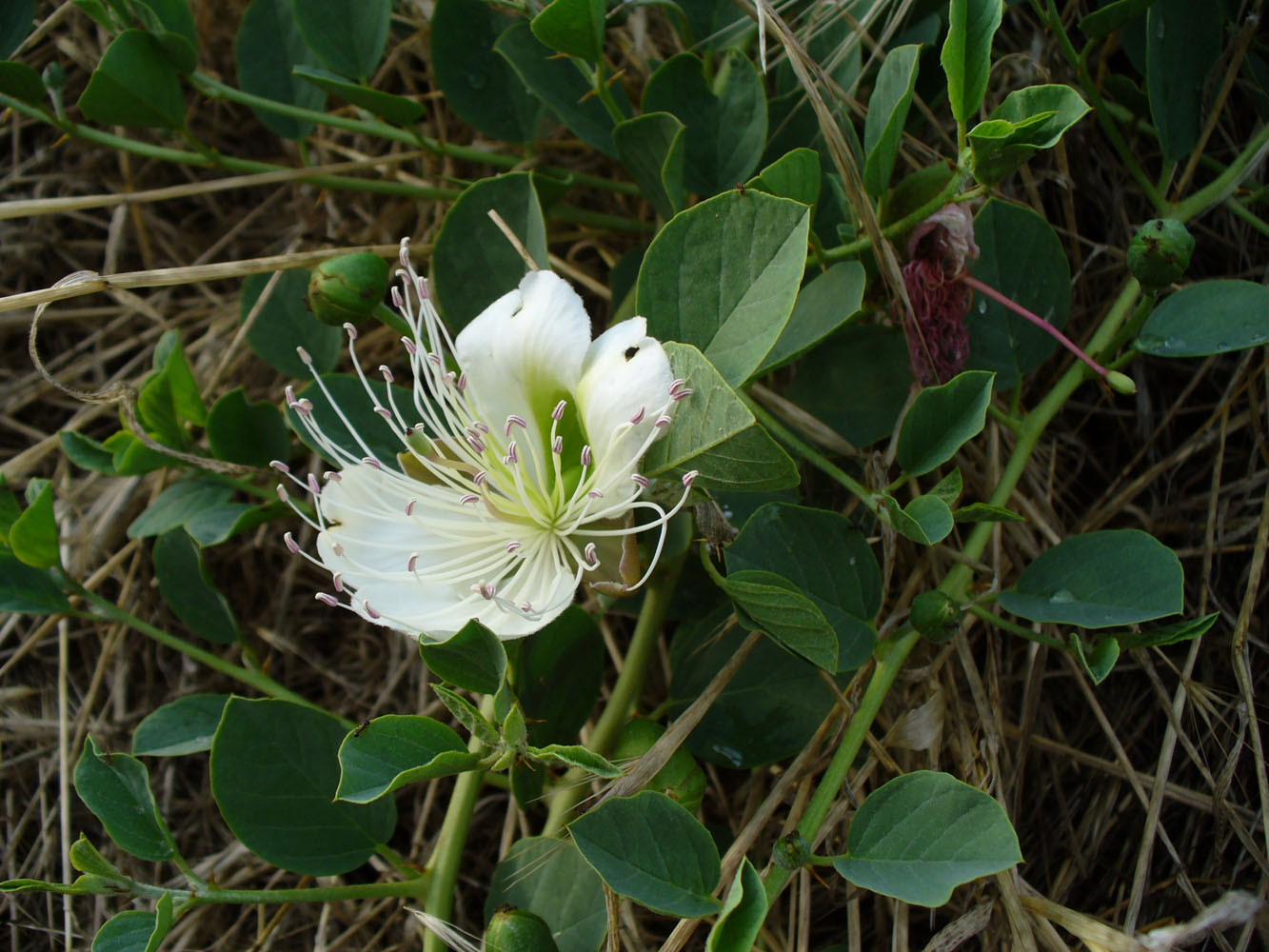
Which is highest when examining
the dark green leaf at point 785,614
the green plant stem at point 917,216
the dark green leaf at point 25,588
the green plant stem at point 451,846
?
the green plant stem at point 917,216

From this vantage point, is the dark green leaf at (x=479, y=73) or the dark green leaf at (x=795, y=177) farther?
the dark green leaf at (x=479, y=73)

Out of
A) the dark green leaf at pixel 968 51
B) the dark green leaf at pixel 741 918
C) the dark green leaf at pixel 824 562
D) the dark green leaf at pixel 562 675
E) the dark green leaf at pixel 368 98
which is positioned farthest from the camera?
the dark green leaf at pixel 368 98

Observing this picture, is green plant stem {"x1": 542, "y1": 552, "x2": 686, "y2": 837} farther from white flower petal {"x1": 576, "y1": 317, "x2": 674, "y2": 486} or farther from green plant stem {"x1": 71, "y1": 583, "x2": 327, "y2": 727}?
green plant stem {"x1": 71, "y1": 583, "x2": 327, "y2": 727}

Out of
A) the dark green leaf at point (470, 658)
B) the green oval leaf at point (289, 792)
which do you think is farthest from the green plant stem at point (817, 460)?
the green oval leaf at point (289, 792)

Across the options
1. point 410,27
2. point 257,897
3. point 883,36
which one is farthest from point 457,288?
point 410,27

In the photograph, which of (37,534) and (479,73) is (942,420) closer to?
(479,73)

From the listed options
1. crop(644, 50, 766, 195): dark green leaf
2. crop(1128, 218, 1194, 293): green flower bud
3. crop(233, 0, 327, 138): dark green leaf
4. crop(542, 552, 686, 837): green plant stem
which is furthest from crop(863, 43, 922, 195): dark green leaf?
crop(233, 0, 327, 138): dark green leaf

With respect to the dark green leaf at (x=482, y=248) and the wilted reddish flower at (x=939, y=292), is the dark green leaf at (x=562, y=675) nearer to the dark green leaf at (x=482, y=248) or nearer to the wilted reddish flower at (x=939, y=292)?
the dark green leaf at (x=482, y=248)

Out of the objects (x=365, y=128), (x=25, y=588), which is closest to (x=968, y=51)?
(x=365, y=128)
